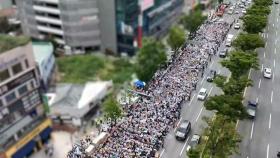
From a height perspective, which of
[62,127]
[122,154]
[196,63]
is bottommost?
[62,127]

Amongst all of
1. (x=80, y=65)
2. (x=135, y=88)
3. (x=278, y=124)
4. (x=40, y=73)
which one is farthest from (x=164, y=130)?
(x=80, y=65)

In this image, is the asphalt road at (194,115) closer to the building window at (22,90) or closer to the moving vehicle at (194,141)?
the moving vehicle at (194,141)

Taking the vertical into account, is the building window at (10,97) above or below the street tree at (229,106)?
below

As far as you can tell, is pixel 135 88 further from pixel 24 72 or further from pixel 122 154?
pixel 24 72

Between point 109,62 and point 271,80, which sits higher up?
point 271,80

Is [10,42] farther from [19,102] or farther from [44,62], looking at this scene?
[44,62]

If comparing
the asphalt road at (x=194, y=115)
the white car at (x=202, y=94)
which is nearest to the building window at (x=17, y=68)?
the asphalt road at (x=194, y=115)
